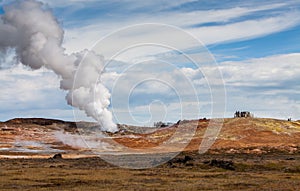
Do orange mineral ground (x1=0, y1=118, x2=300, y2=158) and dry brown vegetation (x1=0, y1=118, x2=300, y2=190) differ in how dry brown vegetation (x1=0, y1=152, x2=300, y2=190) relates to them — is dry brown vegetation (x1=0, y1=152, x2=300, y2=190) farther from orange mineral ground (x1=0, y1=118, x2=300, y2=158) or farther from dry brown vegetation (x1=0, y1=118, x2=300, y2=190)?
orange mineral ground (x1=0, y1=118, x2=300, y2=158)

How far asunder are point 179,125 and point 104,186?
376ft

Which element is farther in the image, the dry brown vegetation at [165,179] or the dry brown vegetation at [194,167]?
the dry brown vegetation at [194,167]

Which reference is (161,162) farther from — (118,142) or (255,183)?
(118,142)

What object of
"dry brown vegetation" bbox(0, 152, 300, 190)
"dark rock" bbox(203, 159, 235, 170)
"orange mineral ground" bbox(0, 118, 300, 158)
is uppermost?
"orange mineral ground" bbox(0, 118, 300, 158)

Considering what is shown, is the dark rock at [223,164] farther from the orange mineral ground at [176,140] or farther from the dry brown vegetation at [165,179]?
the orange mineral ground at [176,140]

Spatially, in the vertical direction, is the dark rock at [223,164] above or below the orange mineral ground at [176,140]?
below

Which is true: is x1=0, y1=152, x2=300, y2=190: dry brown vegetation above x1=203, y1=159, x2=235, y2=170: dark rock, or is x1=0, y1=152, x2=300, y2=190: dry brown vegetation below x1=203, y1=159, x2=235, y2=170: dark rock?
below

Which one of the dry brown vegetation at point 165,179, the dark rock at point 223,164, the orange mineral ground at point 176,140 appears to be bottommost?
the dry brown vegetation at point 165,179

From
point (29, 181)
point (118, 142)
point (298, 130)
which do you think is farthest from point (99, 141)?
point (29, 181)

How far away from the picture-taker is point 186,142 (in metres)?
132

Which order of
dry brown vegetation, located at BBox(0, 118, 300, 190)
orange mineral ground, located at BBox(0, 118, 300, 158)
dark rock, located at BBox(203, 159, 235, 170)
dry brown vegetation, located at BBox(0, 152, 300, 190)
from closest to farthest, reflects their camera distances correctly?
dry brown vegetation, located at BBox(0, 152, 300, 190) → dry brown vegetation, located at BBox(0, 118, 300, 190) → dark rock, located at BBox(203, 159, 235, 170) → orange mineral ground, located at BBox(0, 118, 300, 158)

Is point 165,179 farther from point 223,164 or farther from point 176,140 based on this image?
point 176,140

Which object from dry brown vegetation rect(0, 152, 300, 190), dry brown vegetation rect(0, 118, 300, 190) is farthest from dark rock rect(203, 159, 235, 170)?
dry brown vegetation rect(0, 152, 300, 190)

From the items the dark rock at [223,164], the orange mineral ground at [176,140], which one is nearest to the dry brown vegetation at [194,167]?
the dark rock at [223,164]
